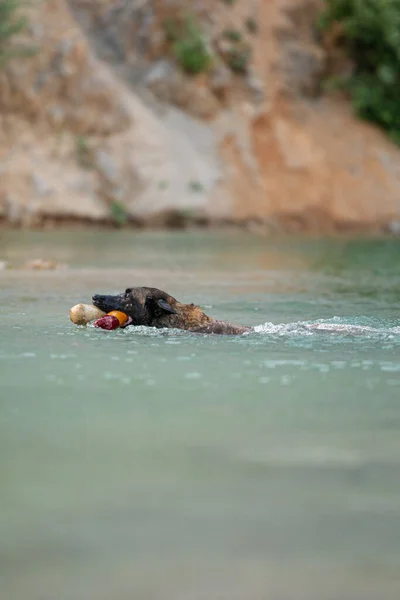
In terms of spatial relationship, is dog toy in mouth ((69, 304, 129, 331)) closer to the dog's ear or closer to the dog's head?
the dog's head

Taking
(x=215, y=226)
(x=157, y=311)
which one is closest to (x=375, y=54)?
(x=215, y=226)

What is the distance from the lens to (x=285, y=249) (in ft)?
95.0

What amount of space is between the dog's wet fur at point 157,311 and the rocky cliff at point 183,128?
23.3 metres

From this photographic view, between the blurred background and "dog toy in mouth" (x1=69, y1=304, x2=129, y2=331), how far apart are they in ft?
0.59

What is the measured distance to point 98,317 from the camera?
11367 millimetres

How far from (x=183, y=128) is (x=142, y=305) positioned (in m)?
29.5

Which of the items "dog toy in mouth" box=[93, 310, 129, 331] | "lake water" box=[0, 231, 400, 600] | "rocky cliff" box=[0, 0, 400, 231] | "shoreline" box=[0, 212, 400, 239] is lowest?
"lake water" box=[0, 231, 400, 600]

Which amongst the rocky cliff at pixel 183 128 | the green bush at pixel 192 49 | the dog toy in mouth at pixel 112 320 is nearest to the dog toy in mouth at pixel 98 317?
the dog toy in mouth at pixel 112 320

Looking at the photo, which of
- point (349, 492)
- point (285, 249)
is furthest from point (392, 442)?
point (285, 249)

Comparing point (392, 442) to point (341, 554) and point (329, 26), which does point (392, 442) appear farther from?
point (329, 26)

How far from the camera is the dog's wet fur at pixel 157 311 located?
10930 mm

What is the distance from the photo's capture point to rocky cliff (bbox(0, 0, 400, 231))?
36.2m

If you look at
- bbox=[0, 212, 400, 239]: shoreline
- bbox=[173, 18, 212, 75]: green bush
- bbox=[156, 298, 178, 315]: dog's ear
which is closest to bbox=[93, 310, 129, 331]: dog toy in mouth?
bbox=[156, 298, 178, 315]: dog's ear

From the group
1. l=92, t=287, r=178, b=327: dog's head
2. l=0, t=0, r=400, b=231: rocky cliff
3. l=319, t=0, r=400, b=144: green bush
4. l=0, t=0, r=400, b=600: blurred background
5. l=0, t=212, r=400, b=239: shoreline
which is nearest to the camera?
l=0, t=0, r=400, b=600: blurred background
